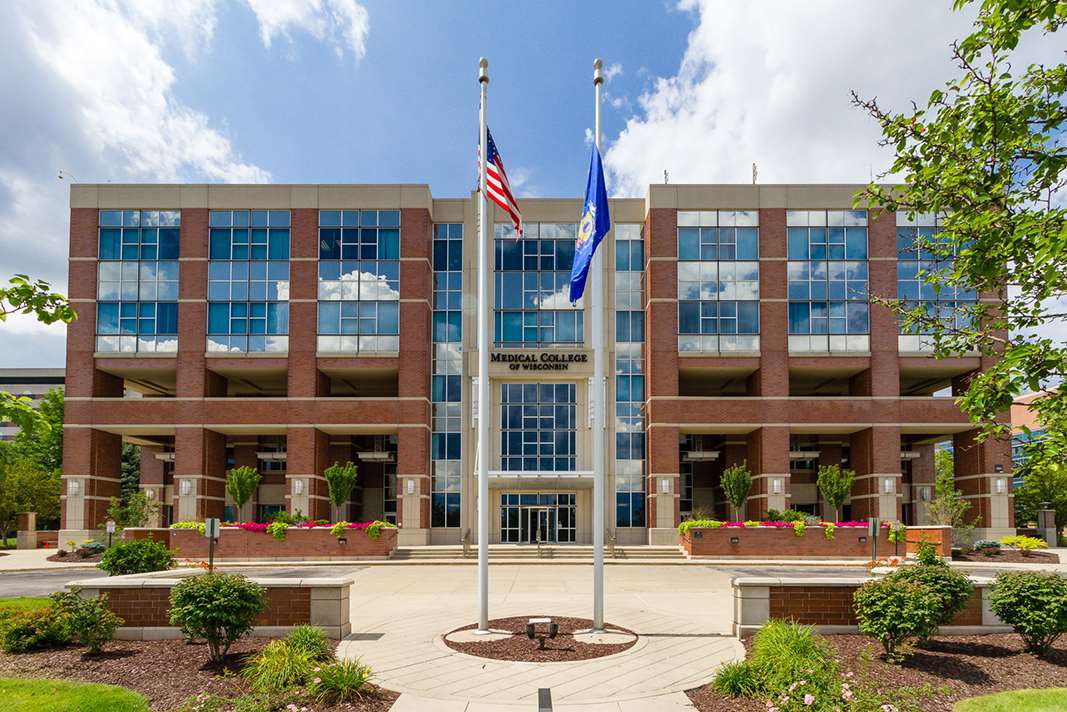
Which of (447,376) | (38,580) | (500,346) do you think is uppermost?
(500,346)

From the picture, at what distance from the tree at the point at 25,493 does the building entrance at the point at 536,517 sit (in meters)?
33.2

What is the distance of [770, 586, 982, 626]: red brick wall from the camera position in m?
13.9

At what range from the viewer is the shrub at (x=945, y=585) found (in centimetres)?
1241

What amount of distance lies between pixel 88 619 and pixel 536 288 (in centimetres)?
3906

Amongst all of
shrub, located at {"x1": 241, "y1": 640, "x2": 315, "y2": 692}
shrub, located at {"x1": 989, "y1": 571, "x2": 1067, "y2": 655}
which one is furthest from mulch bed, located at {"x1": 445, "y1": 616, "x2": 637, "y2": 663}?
shrub, located at {"x1": 989, "y1": 571, "x2": 1067, "y2": 655}

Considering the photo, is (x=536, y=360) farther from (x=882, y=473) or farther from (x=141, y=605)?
(x=141, y=605)

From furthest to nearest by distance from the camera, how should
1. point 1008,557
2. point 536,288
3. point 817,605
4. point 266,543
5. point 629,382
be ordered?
point 536,288 → point 629,382 → point 1008,557 → point 266,543 → point 817,605

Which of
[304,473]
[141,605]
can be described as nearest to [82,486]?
[304,473]

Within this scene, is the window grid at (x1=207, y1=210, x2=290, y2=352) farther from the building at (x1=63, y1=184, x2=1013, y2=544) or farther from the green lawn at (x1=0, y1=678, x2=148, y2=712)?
the green lawn at (x1=0, y1=678, x2=148, y2=712)

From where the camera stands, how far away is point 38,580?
31672mm

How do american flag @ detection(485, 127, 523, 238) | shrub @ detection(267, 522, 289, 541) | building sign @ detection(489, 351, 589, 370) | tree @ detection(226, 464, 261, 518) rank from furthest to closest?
building sign @ detection(489, 351, 589, 370) < tree @ detection(226, 464, 261, 518) < shrub @ detection(267, 522, 289, 541) < american flag @ detection(485, 127, 523, 238)

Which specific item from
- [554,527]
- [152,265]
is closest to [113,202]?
[152,265]

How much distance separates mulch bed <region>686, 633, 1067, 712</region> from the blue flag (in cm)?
732

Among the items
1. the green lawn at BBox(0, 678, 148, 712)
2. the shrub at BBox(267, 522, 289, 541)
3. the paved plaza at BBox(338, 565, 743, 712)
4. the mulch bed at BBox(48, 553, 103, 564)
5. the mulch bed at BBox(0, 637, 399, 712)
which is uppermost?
the green lawn at BBox(0, 678, 148, 712)
